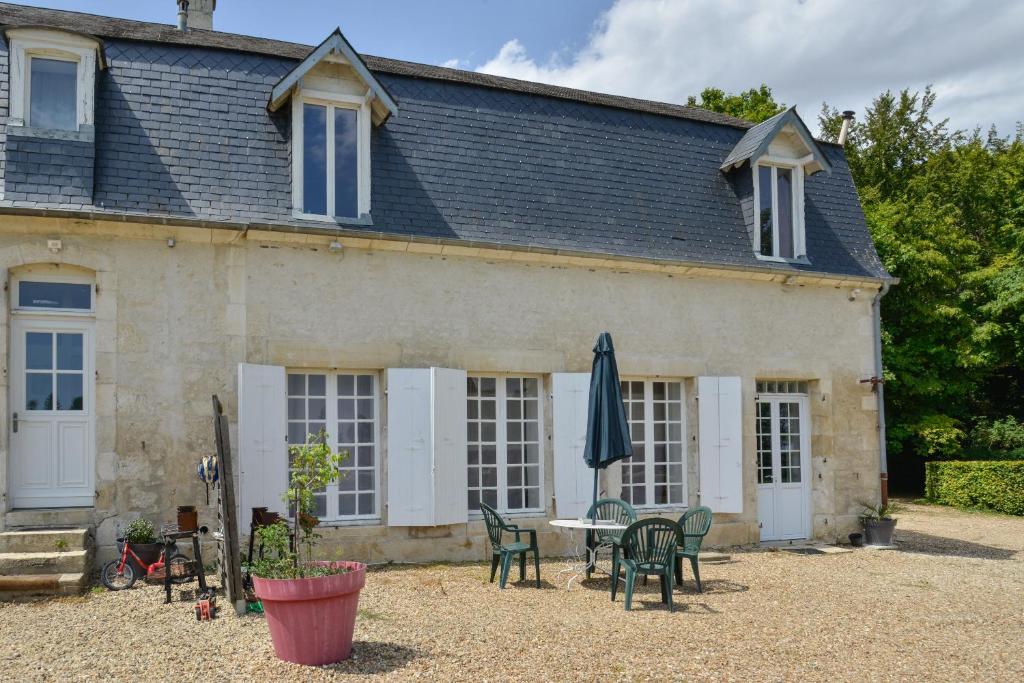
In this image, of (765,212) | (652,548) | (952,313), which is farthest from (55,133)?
(952,313)

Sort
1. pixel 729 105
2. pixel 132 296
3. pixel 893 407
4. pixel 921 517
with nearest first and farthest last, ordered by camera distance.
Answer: pixel 132 296, pixel 921 517, pixel 893 407, pixel 729 105

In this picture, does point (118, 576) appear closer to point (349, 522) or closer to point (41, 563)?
point (41, 563)

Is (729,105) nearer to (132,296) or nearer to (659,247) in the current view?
(659,247)

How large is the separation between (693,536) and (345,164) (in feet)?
16.5

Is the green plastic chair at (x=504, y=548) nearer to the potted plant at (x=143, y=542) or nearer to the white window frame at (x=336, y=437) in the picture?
the white window frame at (x=336, y=437)

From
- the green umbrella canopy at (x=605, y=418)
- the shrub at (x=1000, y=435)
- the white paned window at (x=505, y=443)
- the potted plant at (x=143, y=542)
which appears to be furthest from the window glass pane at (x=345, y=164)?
the shrub at (x=1000, y=435)

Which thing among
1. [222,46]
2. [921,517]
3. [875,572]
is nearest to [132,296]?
[222,46]

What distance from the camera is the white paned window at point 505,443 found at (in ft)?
30.6

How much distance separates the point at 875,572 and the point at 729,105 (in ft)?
54.1

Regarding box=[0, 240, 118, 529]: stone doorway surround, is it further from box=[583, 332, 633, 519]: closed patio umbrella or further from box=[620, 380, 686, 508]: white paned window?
box=[620, 380, 686, 508]: white paned window

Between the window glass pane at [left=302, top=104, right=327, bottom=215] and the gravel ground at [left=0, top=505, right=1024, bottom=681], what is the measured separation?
3719 millimetres

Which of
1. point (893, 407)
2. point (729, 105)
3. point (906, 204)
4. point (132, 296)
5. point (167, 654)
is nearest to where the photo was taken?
point (167, 654)

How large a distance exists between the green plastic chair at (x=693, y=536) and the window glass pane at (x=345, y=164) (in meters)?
4.45

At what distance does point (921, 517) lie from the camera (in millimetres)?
14422
